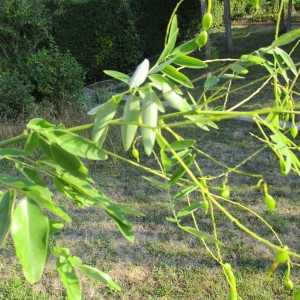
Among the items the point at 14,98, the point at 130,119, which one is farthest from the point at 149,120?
the point at 14,98

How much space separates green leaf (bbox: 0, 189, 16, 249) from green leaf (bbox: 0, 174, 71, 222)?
11 mm

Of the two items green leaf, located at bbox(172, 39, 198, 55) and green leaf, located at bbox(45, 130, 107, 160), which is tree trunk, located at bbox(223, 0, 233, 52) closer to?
green leaf, located at bbox(172, 39, 198, 55)

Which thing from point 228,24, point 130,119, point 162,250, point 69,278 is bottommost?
point 162,250

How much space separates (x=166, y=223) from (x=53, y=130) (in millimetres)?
2568

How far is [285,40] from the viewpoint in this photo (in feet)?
1.97

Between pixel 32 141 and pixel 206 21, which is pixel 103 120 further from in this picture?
pixel 206 21

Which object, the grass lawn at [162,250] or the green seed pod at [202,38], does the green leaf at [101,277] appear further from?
the grass lawn at [162,250]

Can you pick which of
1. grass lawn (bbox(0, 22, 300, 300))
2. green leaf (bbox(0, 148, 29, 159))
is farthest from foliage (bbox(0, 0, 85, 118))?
green leaf (bbox(0, 148, 29, 159))

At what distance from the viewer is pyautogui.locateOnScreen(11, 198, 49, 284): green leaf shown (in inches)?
18.9

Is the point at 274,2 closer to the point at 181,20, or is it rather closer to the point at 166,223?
the point at 181,20

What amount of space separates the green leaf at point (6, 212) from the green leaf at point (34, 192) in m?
0.01

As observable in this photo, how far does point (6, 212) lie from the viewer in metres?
0.52

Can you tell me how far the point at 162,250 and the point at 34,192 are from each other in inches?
90.3

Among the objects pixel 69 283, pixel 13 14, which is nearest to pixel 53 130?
pixel 69 283
